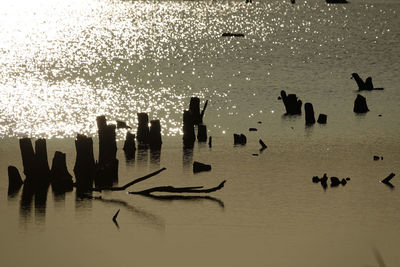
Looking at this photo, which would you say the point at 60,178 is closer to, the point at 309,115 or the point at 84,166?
the point at 84,166

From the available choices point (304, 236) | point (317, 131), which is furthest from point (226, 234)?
point (317, 131)

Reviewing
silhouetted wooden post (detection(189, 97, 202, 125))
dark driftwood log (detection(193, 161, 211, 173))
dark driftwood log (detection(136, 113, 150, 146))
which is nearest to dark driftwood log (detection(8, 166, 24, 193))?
dark driftwood log (detection(193, 161, 211, 173))

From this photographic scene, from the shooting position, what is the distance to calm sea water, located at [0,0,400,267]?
30.4 metres

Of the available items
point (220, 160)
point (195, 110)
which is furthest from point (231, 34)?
point (220, 160)

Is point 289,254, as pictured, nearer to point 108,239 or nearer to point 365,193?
point 108,239

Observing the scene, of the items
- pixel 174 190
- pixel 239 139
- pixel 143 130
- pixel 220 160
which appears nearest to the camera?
pixel 174 190

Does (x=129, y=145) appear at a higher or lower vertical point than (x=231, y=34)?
lower

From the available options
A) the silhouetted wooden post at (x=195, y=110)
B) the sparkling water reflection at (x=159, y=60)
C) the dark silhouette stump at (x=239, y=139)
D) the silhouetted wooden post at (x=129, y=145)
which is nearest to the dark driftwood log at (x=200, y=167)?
the silhouetted wooden post at (x=129, y=145)

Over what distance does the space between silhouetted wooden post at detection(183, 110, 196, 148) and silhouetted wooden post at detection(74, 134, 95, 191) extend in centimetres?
895

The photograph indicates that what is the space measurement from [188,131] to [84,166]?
9815 millimetres

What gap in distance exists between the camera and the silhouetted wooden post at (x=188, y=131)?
45.2 meters

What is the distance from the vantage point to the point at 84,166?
120 ft

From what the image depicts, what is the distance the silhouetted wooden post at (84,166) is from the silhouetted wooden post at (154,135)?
7749 mm

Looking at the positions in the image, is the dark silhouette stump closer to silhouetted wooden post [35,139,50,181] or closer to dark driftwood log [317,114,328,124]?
dark driftwood log [317,114,328,124]
